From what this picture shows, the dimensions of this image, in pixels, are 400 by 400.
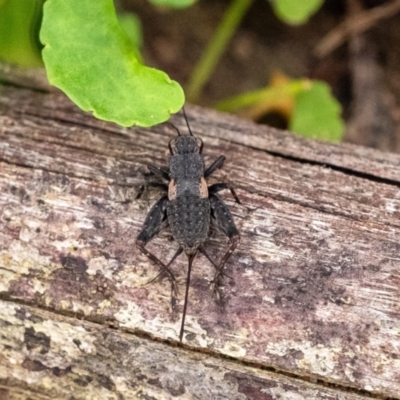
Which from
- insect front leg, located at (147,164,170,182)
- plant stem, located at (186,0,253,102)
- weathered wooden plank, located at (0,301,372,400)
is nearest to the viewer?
weathered wooden plank, located at (0,301,372,400)

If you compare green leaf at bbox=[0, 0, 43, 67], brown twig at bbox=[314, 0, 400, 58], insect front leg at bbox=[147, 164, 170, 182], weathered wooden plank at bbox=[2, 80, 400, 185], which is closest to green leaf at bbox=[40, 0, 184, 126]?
insect front leg at bbox=[147, 164, 170, 182]

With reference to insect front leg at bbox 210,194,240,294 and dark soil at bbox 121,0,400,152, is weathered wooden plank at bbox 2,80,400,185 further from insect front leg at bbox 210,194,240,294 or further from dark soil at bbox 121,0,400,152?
dark soil at bbox 121,0,400,152

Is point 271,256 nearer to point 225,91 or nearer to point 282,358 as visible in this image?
point 282,358

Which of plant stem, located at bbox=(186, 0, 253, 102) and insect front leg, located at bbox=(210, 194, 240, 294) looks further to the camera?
plant stem, located at bbox=(186, 0, 253, 102)

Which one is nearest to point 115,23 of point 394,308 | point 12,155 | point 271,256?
point 12,155

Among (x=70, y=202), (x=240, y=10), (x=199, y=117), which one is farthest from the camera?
(x=240, y=10)

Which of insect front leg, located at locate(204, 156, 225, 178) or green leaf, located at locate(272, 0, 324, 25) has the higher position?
green leaf, located at locate(272, 0, 324, 25)
